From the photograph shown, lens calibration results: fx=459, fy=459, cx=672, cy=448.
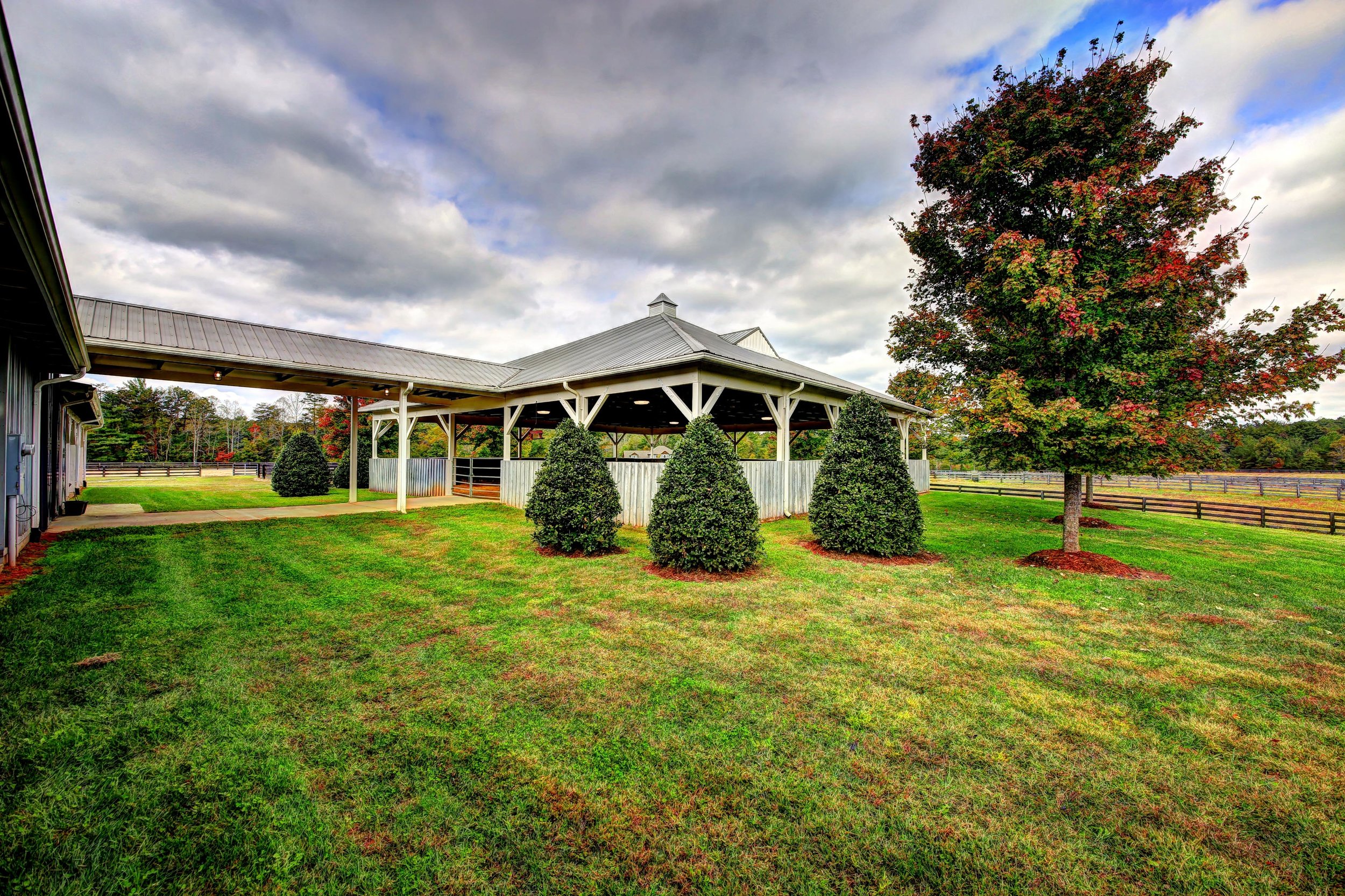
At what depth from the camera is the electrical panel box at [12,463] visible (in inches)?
224

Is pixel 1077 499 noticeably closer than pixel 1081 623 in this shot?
No

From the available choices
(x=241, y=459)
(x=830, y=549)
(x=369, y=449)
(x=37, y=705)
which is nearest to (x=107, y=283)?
(x=369, y=449)

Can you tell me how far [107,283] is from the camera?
70.9 feet

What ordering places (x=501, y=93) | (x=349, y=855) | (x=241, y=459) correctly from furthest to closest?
(x=241, y=459), (x=501, y=93), (x=349, y=855)

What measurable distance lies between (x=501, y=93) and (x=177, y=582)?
947 cm

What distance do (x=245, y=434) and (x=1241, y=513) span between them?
72377mm

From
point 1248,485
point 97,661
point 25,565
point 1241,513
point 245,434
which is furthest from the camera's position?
point 245,434

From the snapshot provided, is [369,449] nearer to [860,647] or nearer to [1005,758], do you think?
[860,647]

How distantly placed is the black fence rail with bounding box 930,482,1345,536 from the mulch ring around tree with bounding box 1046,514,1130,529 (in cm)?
92

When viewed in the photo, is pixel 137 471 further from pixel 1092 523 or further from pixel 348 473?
pixel 1092 523

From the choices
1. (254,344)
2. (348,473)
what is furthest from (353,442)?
(348,473)

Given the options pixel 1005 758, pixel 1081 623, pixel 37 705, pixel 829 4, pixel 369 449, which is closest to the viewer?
pixel 1005 758

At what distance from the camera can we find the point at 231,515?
10.7 metres

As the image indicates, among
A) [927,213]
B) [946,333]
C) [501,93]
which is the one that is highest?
[501,93]
